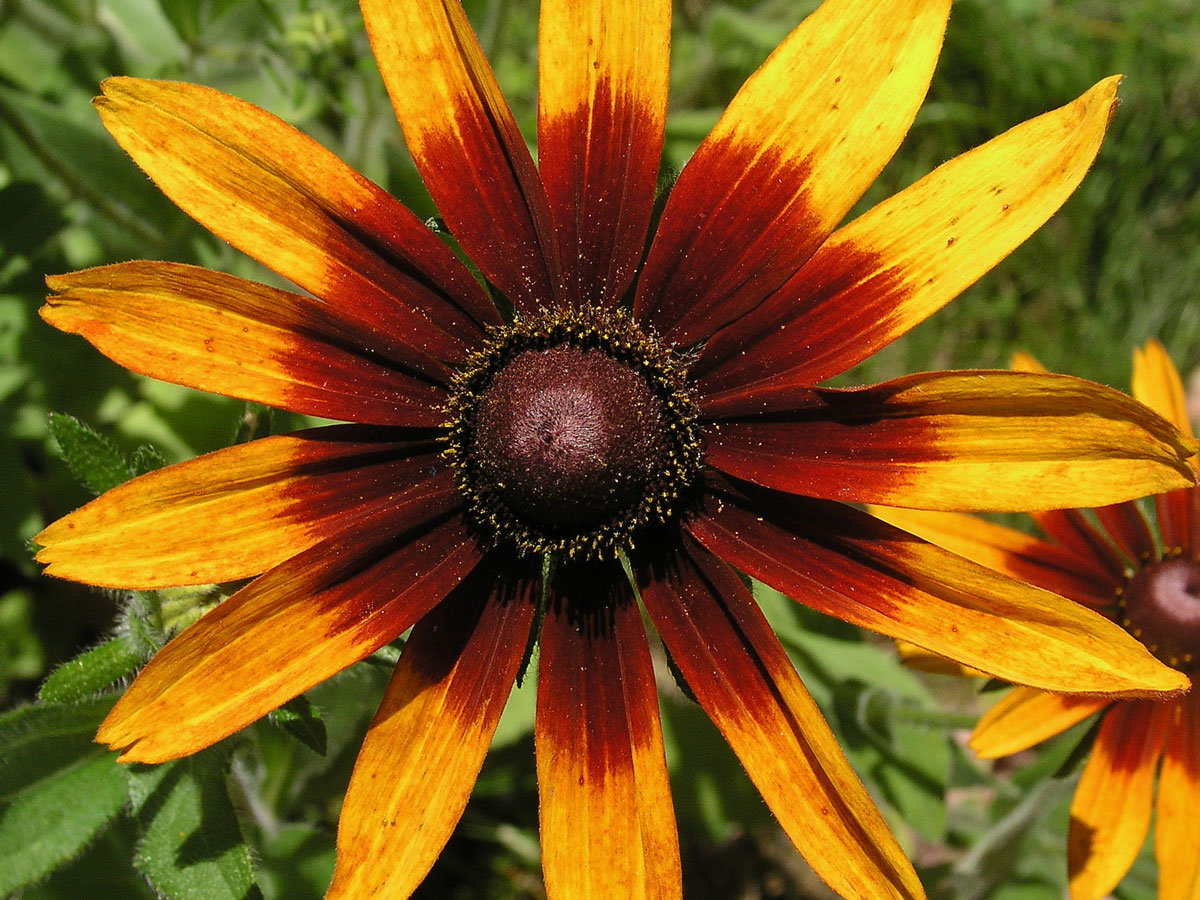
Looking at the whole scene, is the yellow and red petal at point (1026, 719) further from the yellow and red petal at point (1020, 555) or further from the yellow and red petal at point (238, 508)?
the yellow and red petal at point (238, 508)

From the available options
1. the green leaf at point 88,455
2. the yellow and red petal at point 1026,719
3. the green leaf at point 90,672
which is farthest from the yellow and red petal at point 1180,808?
the green leaf at point 88,455

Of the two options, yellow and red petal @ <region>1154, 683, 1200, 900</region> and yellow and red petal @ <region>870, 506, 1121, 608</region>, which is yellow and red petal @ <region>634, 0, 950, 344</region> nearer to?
yellow and red petal @ <region>870, 506, 1121, 608</region>

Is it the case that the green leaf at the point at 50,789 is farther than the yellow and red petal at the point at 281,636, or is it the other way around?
the green leaf at the point at 50,789

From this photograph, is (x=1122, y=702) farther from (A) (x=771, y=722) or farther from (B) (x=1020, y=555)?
(A) (x=771, y=722)

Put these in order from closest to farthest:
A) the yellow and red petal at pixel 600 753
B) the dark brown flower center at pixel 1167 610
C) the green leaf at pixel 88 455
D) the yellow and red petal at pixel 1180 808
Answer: the yellow and red petal at pixel 600 753, the green leaf at pixel 88 455, the yellow and red petal at pixel 1180 808, the dark brown flower center at pixel 1167 610

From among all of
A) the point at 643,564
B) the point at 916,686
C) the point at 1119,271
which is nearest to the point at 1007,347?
the point at 1119,271

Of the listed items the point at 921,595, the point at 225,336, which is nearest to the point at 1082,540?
the point at 921,595
